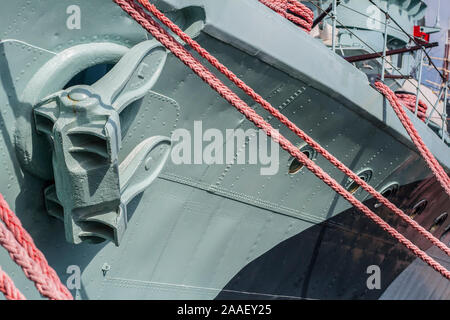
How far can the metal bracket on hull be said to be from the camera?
283 centimetres

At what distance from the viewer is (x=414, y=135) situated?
4.85 m

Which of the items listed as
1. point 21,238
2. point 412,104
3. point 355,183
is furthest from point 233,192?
point 412,104

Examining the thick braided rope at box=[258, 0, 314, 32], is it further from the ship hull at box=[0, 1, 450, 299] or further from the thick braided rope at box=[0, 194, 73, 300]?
the thick braided rope at box=[0, 194, 73, 300]

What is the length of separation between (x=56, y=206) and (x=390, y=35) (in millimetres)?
→ 8414

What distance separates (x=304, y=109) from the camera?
172 inches

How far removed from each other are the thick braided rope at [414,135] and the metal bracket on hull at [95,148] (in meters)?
2.33

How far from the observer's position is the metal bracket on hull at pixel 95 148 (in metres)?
2.83

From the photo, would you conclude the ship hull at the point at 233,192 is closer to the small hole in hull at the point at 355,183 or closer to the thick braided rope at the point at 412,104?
the small hole in hull at the point at 355,183

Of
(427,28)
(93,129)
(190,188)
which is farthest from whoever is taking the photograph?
(427,28)

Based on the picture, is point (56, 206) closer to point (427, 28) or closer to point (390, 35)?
point (390, 35)

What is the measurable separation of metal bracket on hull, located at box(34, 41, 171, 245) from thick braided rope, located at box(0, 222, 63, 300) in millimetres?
695

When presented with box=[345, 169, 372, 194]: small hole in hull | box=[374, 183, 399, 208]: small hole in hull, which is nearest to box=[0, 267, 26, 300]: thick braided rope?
box=[345, 169, 372, 194]: small hole in hull

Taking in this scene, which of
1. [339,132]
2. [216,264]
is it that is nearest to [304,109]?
[339,132]

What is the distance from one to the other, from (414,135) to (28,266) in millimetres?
3645
